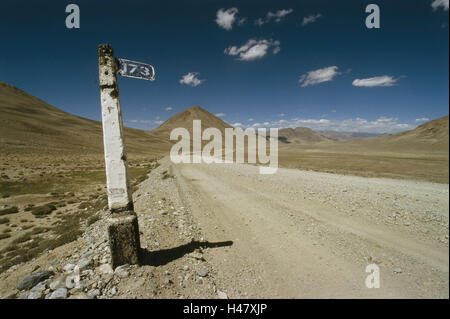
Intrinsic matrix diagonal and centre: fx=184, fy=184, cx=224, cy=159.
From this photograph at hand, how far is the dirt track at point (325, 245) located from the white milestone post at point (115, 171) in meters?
2.27

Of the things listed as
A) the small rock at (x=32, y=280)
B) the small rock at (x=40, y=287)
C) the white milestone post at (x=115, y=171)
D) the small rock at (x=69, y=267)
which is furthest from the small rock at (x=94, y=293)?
the small rock at (x=32, y=280)

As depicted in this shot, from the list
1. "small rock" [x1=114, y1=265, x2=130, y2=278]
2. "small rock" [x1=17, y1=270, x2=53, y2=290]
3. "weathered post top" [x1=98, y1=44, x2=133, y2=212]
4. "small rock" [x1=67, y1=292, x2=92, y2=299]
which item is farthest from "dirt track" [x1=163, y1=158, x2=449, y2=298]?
"small rock" [x1=17, y1=270, x2=53, y2=290]

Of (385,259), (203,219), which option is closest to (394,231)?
(385,259)

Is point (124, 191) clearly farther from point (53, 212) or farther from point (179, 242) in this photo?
point (53, 212)

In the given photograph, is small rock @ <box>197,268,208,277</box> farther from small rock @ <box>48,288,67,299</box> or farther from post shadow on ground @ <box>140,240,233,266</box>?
small rock @ <box>48,288,67,299</box>

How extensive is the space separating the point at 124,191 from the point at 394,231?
30.4ft

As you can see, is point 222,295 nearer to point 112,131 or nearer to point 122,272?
point 122,272

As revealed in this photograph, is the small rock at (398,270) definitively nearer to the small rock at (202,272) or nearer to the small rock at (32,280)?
the small rock at (202,272)

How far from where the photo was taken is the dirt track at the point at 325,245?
4141 mm

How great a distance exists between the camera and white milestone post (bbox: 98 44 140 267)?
4227 millimetres

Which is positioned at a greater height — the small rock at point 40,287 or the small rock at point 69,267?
the small rock at point 69,267

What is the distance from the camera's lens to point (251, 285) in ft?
13.9

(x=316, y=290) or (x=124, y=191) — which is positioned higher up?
(x=124, y=191)
